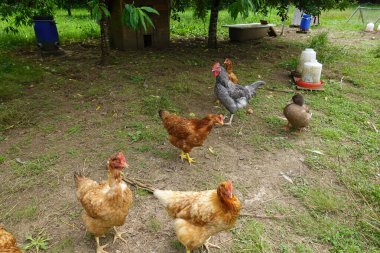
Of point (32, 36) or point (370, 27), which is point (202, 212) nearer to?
point (32, 36)

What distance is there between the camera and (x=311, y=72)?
20.9ft

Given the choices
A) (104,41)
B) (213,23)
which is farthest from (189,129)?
(213,23)

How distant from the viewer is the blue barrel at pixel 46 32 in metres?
8.00

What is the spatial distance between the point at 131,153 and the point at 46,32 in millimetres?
5892

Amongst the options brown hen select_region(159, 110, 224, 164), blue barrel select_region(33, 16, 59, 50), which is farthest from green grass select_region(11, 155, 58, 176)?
blue barrel select_region(33, 16, 59, 50)

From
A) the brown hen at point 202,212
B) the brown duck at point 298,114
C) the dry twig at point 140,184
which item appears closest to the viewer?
the brown hen at point 202,212

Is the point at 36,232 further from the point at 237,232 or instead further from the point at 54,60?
the point at 54,60

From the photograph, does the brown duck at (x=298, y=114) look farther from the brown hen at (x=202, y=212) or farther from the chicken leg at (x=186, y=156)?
the brown hen at (x=202, y=212)

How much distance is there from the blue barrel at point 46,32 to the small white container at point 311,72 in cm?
698

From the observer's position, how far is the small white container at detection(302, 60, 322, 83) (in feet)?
20.7

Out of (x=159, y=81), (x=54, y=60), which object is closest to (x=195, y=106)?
(x=159, y=81)

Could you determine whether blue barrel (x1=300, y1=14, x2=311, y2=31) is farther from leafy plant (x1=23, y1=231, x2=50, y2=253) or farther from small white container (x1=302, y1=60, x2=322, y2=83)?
leafy plant (x1=23, y1=231, x2=50, y2=253)

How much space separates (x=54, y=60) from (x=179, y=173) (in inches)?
233

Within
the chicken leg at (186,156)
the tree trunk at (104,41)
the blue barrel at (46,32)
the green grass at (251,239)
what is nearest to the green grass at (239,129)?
the green grass at (251,239)
